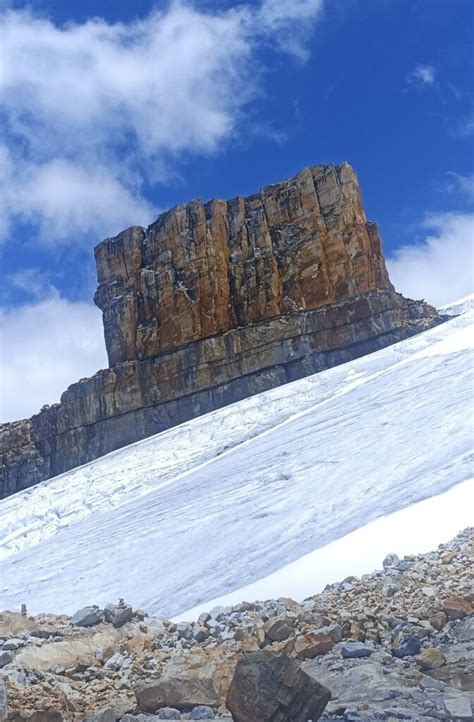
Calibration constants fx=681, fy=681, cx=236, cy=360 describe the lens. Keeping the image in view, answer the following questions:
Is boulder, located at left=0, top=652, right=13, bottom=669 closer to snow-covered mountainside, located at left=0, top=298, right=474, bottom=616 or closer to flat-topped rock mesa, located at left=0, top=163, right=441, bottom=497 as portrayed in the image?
snow-covered mountainside, located at left=0, top=298, right=474, bottom=616

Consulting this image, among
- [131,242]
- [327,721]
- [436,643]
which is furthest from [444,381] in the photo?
[131,242]

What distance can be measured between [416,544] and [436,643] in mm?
3388

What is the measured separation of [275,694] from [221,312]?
46065mm

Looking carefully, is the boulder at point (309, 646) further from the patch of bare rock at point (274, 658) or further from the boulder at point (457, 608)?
the boulder at point (457, 608)

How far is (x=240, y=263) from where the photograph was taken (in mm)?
51656

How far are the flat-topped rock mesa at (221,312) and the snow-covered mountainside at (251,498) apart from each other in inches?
626

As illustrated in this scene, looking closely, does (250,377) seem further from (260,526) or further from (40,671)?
(40,671)

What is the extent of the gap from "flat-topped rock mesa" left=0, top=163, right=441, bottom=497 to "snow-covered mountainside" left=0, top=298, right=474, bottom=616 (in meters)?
15.9

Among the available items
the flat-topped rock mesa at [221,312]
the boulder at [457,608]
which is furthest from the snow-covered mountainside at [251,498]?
the flat-topped rock mesa at [221,312]

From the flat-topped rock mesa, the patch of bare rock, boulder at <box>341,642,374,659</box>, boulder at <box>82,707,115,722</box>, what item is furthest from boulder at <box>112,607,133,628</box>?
the flat-topped rock mesa

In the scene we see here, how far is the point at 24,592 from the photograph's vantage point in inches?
566

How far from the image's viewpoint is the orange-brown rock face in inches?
1902

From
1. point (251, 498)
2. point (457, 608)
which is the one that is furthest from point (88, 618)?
point (251, 498)

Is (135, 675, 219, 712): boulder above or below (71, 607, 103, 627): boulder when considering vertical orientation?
below
